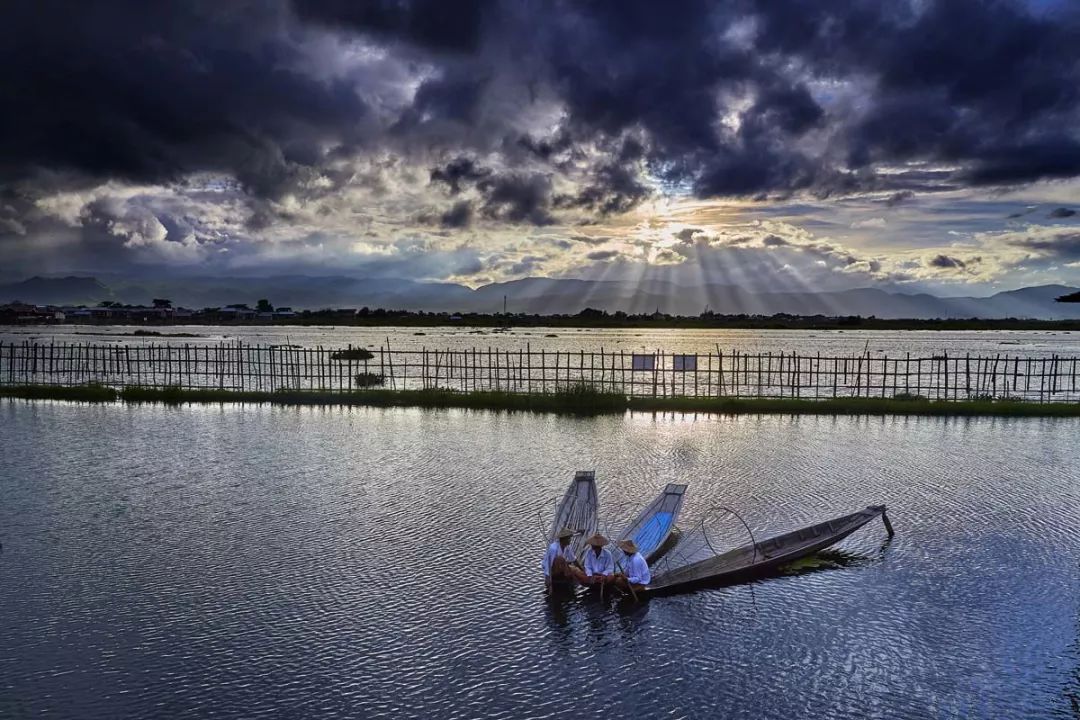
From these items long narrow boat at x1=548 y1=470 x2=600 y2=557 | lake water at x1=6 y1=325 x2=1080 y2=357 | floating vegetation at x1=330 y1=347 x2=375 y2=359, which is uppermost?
floating vegetation at x1=330 y1=347 x2=375 y2=359

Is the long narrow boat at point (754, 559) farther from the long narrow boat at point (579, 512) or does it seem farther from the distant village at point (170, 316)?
the distant village at point (170, 316)

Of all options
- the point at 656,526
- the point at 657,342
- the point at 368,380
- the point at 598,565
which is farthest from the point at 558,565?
the point at 657,342

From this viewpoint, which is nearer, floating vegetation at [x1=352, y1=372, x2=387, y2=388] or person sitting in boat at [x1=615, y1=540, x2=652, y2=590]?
person sitting in boat at [x1=615, y1=540, x2=652, y2=590]

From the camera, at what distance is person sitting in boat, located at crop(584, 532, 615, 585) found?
9.38m

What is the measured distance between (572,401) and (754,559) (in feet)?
55.3

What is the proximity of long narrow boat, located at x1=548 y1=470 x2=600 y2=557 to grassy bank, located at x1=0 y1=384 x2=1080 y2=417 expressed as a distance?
523 inches

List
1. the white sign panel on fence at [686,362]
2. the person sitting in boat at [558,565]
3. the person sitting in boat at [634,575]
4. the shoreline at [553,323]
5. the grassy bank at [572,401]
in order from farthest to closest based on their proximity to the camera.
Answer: the shoreline at [553,323], the white sign panel on fence at [686,362], the grassy bank at [572,401], the person sitting in boat at [558,565], the person sitting in boat at [634,575]

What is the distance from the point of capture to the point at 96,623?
859 cm

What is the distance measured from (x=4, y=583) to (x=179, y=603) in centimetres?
245

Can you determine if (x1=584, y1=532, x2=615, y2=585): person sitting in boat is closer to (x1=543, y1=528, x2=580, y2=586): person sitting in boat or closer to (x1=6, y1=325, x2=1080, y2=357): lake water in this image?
(x1=543, y1=528, x2=580, y2=586): person sitting in boat

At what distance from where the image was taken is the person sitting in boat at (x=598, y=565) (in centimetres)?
938

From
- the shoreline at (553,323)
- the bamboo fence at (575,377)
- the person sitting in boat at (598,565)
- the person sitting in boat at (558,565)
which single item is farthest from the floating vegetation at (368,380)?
the shoreline at (553,323)

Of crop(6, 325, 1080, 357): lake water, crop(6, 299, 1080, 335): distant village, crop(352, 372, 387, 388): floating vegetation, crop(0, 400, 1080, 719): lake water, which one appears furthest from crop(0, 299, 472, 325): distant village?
crop(0, 400, 1080, 719): lake water

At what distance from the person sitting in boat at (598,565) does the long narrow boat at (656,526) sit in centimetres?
45
